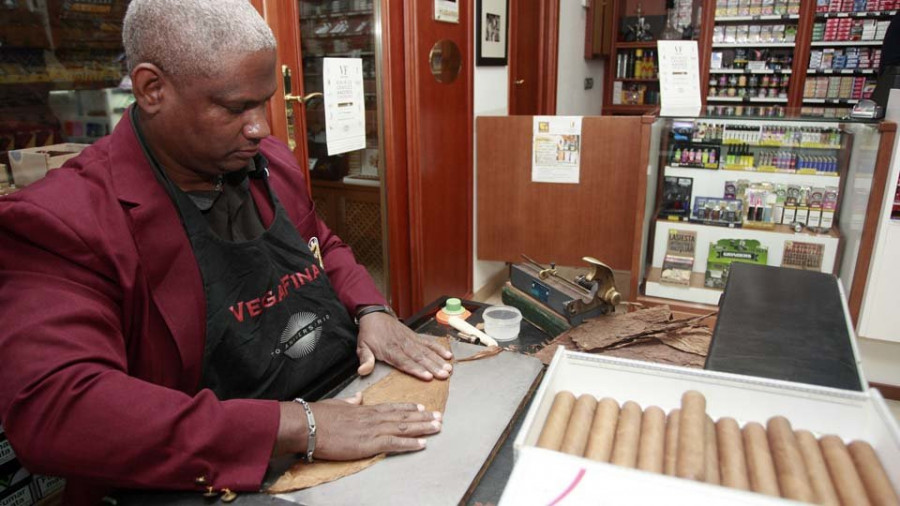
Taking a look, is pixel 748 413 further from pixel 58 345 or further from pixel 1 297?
pixel 1 297

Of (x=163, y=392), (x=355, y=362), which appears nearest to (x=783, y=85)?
(x=355, y=362)

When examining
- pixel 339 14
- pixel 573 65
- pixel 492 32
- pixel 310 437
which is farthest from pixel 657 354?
pixel 573 65

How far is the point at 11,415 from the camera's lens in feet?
2.58

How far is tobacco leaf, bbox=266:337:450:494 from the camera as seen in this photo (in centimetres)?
86

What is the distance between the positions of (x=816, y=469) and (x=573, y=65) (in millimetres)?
5091

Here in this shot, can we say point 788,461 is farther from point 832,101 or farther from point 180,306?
point 832,101

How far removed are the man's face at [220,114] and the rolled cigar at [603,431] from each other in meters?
0.76

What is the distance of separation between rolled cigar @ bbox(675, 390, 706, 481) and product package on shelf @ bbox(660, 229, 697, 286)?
218 centimetres

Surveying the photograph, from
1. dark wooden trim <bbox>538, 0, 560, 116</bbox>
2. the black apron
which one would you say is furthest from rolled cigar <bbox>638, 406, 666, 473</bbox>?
dark wooden trim <bbox>538, 0, 560, 116</bbox>

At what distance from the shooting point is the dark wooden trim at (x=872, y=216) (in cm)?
231

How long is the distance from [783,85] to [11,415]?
21.4ft

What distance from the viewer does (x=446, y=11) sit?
3.01 m

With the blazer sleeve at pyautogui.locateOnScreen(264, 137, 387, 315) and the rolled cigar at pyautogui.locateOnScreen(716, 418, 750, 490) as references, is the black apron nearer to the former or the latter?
the blazer sleeve at pyautogui.locateOnScreen(264, 137, 387, 315)

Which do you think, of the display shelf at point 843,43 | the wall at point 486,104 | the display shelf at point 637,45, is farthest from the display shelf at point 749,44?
the wall at point 486,104
